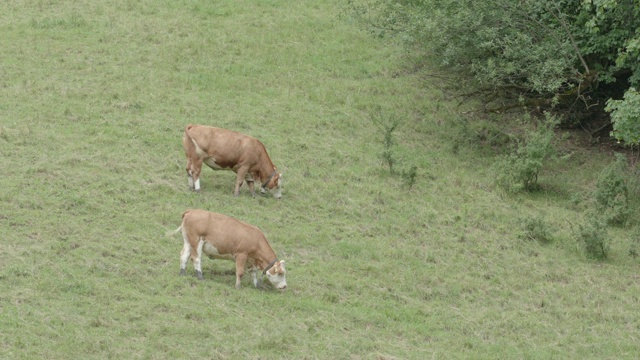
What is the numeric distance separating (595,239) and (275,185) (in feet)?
20.4

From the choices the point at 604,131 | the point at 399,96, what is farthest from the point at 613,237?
the point at 399,96

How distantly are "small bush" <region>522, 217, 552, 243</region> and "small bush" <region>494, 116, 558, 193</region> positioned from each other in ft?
6.60

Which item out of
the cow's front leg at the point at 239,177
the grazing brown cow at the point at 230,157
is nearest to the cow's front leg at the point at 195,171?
the grazing brown cow at the point at 230,157

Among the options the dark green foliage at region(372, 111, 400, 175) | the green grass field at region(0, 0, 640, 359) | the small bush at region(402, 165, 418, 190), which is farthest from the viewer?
the dark green foliage at region(372, 111, 400, 175)

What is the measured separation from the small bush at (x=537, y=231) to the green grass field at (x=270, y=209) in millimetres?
256

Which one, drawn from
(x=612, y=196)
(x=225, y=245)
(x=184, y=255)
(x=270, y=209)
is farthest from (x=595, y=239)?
(x=184, y=255)

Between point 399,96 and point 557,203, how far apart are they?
6.38 metres

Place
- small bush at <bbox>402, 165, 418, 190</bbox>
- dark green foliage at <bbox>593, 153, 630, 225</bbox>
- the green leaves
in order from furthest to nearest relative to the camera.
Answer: small bush at <bbox>402, 165, 418, 190</bbox> < dark green foliage at <bbox>593, 153, 630, 225</bbox> < the green leaves

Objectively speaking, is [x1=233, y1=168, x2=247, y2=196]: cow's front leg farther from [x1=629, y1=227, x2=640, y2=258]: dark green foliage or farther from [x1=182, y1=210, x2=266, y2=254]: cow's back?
[x1=629, y1=227, x2=640, y2=258]: dark green foliage

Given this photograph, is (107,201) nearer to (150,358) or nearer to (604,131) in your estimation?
(150,358)

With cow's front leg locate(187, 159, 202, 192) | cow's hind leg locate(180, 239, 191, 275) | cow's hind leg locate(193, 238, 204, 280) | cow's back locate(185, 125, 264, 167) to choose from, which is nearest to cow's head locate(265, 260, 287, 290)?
cow's hind leg locate(193, 238, 204, 280)

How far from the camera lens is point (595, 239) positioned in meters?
18.4

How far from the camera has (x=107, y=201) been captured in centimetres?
1761

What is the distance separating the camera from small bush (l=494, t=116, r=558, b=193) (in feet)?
69.6
